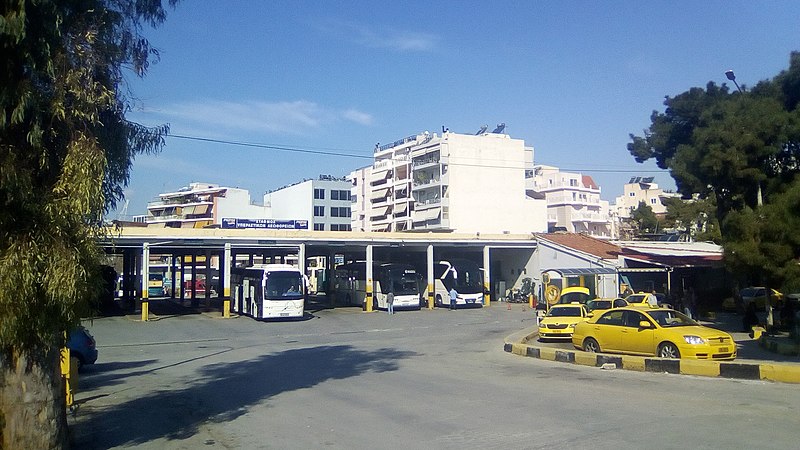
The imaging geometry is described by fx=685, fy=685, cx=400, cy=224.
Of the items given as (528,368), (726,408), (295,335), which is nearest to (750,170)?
(528,368)

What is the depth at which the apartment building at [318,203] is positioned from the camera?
100750mm

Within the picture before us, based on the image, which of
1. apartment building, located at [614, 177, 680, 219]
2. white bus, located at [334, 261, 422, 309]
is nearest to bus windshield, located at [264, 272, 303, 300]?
white bus, located at [334, 261, 422, 309]

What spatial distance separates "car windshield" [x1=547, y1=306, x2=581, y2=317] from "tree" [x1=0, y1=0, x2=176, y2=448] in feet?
64.7

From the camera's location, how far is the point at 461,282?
48.6m

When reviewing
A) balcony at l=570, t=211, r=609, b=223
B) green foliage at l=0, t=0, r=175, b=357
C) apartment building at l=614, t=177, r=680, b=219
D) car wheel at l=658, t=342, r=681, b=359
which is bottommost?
car wheel at l=658, t=342, r=681, b=359

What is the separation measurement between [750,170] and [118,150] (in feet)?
69.6

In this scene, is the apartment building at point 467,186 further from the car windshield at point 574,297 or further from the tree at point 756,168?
the tree at point 756,168

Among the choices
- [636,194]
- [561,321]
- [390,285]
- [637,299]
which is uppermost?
[636,194]

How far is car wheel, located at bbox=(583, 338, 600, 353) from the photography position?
66.5 feet

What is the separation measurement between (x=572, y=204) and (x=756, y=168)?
269 ft

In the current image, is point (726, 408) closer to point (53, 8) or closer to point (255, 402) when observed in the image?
point (255, 402)

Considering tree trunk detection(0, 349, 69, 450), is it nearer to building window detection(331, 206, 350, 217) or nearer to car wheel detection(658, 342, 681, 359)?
car wheel detection(658, 342, 681, 359)

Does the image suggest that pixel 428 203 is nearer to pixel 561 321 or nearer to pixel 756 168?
pixel 561 321

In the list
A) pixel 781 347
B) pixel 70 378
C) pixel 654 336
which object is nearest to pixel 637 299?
pixel 781 347
